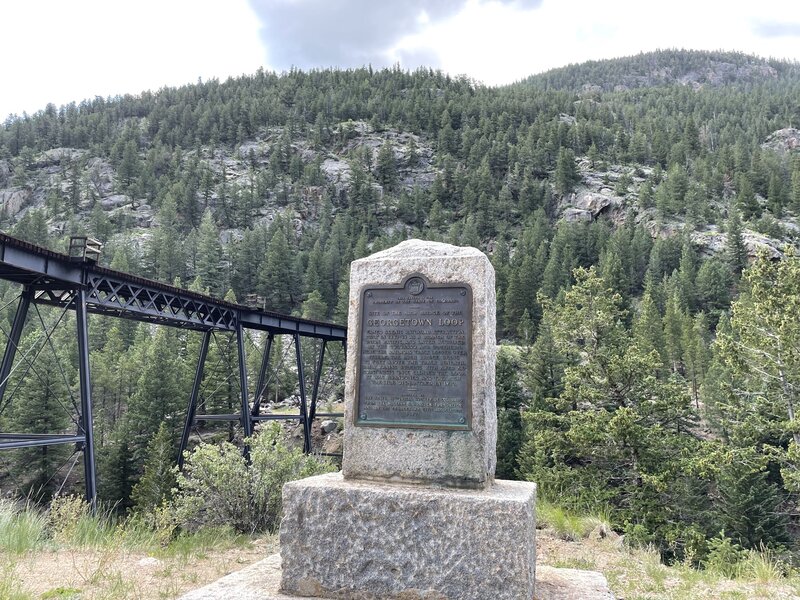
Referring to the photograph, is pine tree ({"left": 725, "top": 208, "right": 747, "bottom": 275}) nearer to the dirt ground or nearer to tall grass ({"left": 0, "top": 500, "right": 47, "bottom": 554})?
the dirt ground

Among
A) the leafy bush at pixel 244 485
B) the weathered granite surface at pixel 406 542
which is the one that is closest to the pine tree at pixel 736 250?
the leafy bush at pixel 244 485

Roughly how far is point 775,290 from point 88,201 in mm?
114893

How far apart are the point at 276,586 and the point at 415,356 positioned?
2152 millimetres

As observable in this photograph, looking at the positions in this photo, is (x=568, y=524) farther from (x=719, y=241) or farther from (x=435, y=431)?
(x=719, y=241)

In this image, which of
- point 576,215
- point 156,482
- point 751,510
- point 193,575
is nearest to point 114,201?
point 576,215

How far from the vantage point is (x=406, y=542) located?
13.9 ft

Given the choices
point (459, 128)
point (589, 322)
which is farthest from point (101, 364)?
point (459, 128)

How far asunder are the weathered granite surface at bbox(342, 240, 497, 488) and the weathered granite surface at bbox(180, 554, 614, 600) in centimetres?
102

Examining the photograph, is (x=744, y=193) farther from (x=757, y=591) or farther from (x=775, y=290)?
(x=757, y=591)

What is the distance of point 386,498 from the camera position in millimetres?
4316

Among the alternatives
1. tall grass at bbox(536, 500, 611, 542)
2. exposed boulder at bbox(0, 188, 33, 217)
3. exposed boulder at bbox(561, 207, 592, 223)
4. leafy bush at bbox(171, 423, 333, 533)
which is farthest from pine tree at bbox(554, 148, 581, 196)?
exposed boulder at bbox(0, 188, 33, 217)

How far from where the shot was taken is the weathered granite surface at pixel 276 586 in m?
4.25

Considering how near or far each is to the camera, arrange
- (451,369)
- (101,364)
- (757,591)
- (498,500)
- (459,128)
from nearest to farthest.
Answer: (498,500)
(451,369)
(757,591)
(101,364)
(459,128)

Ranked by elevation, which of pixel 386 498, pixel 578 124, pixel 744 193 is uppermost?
pixel 578 124
